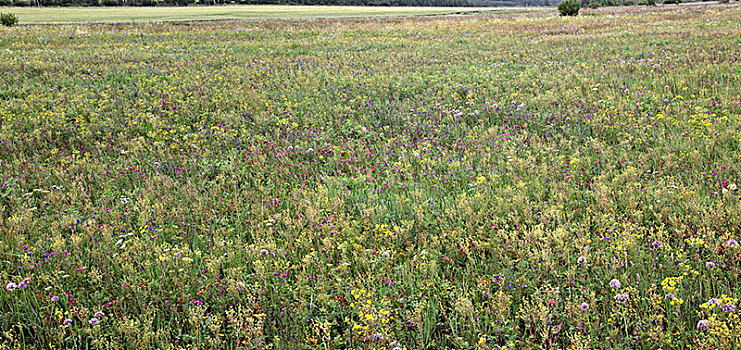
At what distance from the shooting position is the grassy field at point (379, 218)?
329 cm

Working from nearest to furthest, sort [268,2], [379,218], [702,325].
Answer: [702,325] < [379,218] < [268,2]

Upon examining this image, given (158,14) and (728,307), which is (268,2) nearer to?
(158,14)

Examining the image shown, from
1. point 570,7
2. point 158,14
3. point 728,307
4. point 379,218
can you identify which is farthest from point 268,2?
point 728,307

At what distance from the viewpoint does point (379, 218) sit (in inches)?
191

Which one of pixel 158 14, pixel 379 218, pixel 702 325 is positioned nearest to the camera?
pixel 702 325

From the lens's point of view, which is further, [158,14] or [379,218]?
[158,14]

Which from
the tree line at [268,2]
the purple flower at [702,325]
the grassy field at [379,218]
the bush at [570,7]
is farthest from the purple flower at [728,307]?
the tree line at [268,2]

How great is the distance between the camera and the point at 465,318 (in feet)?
11.0

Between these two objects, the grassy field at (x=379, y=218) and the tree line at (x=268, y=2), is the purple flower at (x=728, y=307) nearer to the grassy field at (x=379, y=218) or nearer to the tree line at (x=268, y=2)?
the grassy field at (x=379, y=218)

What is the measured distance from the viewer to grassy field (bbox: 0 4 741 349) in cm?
329

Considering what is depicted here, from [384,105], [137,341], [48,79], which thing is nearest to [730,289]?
[137,341]

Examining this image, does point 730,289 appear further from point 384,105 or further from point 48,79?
point 48,79

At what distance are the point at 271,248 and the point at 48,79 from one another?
41.1ft

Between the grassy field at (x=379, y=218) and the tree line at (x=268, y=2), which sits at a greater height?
the tree line at (x=268, y=2)
